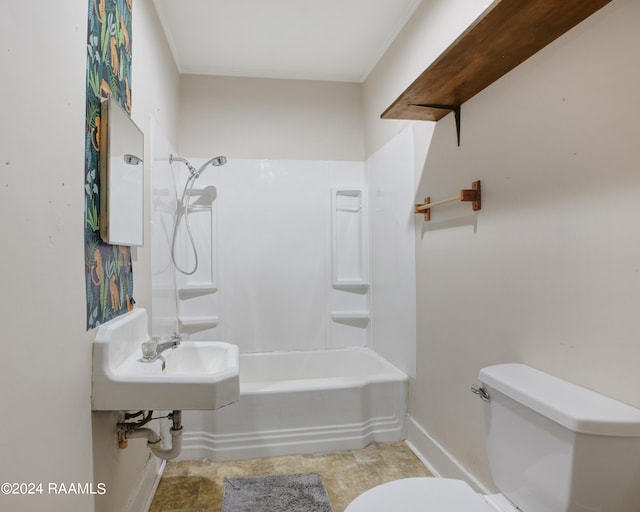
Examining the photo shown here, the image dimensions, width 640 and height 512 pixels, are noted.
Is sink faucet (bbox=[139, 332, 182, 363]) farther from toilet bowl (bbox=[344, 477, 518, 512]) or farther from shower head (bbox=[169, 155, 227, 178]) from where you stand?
shower head (bbox=[169, 155, 227, 178])

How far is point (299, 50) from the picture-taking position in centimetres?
276

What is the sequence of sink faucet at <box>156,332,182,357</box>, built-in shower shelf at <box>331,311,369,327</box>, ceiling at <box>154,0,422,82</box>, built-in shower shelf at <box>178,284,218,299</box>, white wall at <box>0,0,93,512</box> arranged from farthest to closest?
built-in shower shelf at <box>331,311,369,327</box> < built-in shower shelf at <box>178,284,218,299</box> < ceiling at <box>154,0,422,82</box> < sink faucet at <box>156,332,182,357</box> < white wall at <box>0,0,93,512</box>

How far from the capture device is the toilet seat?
3.57 ft

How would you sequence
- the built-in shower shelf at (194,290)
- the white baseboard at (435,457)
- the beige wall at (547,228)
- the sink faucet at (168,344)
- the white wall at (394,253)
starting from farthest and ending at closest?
the built-in shower shelf at (194,290), the white wall at (394,253), the white baseboard at (435,457), the sink faucet at (168,344), the beige wall at (547,228)

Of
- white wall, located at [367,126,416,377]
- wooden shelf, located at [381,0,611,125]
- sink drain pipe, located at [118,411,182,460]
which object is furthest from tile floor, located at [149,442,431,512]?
wooden shelf, located at [381,0,611,125]

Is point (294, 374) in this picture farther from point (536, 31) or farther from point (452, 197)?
point (536, 31)

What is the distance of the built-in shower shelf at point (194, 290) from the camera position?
2889 millimetres

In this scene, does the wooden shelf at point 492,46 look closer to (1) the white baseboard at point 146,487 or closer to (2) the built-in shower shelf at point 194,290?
(2) the built-in shower shelf at point 194,290

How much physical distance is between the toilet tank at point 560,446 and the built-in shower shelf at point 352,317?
6.21 ft

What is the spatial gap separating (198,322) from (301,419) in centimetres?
110

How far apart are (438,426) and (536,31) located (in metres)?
1.85

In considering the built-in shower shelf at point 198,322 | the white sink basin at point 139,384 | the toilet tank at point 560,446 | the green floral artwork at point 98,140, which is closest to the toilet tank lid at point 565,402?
the toilet tank at point 560,446

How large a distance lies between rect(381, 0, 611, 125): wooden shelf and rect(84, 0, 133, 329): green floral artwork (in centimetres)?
121

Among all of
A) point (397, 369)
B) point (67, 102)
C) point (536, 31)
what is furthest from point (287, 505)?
point (536, 31)
